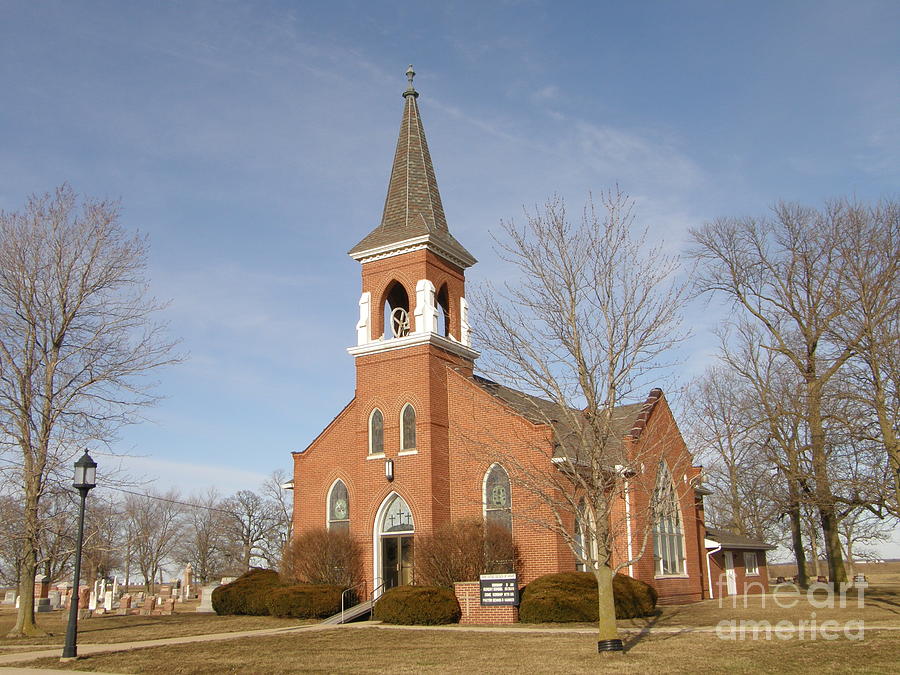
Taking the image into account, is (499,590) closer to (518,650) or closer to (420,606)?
(420,606)

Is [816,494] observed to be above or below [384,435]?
below

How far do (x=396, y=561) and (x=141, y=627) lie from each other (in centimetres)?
830

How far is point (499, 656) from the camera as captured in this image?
14648 mm

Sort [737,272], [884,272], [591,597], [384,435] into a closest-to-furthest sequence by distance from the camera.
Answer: [591,597], [884,272], [384,435], [737,272]

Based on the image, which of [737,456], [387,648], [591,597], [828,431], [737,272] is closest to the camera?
[387,648]

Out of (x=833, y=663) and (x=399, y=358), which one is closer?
(x=833, y=663)

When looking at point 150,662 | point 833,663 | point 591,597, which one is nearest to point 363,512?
point 591,597

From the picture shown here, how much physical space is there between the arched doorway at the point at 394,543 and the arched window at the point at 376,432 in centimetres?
181

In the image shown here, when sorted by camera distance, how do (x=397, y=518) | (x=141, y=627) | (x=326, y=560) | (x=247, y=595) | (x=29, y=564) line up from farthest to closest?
(x=397, y=518)
(x=247, y=595)
(x=326, y=560)
(x=141, y=627)
(x=29, y=564)

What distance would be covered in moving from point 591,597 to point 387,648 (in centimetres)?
691

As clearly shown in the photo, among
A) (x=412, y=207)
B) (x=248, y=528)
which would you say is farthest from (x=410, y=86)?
(x=248, y=528)

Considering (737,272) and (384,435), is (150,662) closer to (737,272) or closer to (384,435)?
(384,435)

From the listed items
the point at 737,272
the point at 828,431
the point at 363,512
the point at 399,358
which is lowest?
the point at 363,512

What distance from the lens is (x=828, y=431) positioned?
85.8 feet
